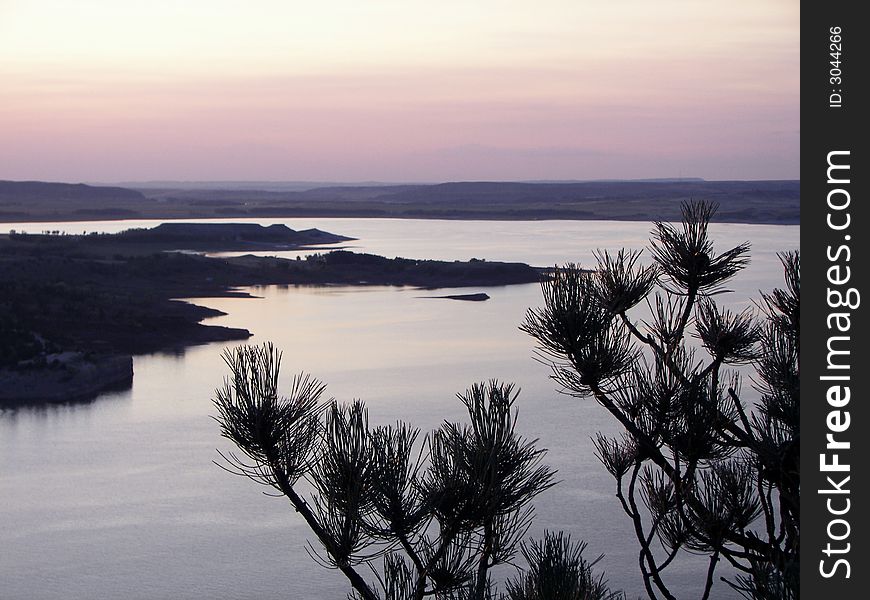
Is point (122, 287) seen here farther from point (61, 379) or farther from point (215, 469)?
point (215, 469)

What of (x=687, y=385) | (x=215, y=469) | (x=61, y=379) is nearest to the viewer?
(x=687, y=385)

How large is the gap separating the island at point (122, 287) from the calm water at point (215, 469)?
1.17 m

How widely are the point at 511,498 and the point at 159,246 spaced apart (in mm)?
48244

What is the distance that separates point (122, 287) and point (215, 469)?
20354 mm

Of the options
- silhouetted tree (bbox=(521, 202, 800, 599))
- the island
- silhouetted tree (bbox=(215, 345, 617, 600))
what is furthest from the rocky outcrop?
silhouetted tree (bbox=(521, 202, 800, 599))

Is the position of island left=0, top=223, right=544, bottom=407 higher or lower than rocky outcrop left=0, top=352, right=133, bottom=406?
higher

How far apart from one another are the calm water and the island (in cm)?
117

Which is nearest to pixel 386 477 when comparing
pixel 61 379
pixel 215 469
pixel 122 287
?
pixel 215 469

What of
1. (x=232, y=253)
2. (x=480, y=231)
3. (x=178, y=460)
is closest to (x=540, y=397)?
(x=178, y=460)

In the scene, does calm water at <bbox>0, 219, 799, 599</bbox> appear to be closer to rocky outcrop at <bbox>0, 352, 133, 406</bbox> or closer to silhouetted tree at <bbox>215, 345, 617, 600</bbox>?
rocky outcrop at <bbox>0, 352, 133, 406</bbox>

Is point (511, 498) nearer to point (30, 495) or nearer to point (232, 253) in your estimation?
point (30, 495)

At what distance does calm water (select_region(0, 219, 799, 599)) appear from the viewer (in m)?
12.0

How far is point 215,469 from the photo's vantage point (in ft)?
51.5

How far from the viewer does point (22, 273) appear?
113ft
